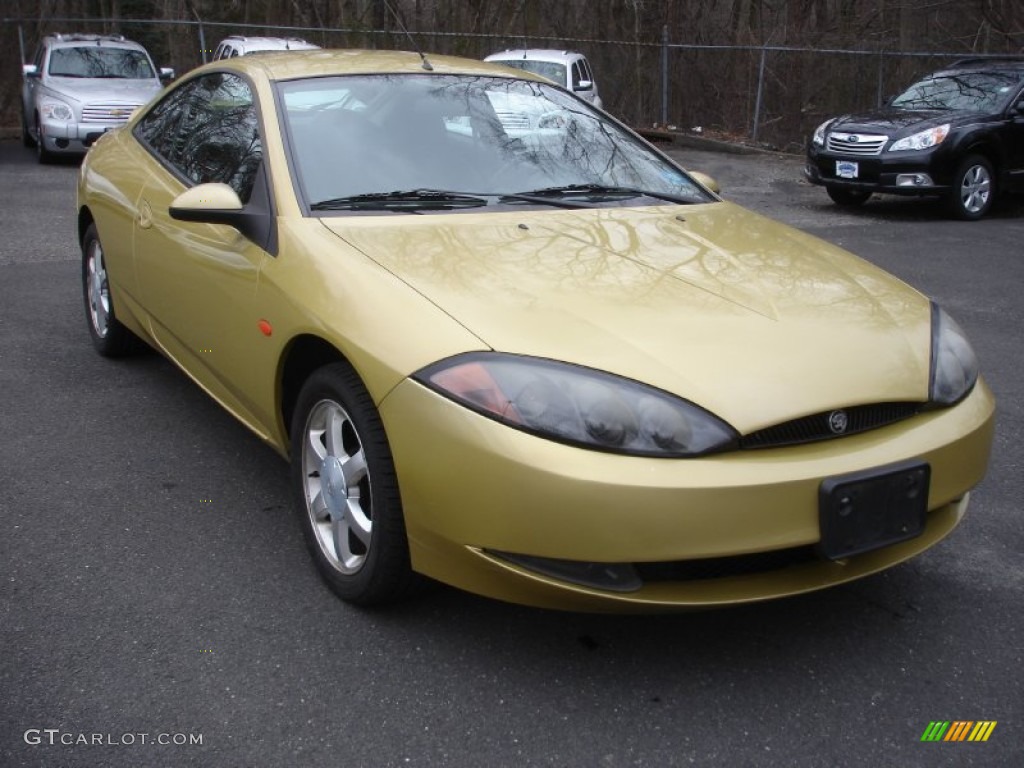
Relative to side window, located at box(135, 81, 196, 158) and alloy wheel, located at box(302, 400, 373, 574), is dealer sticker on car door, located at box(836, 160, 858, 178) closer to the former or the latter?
side window, located at box(135, 81, 196, 158)

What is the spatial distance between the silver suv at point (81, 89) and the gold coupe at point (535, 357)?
415 inches

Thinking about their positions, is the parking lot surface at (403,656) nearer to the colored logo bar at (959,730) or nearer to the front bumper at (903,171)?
the colored logo bar at (959,730)

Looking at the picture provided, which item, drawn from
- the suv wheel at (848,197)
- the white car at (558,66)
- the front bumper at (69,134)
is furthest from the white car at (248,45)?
the suv wheel at (848,197)

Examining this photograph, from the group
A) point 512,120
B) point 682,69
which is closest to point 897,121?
point 512,120

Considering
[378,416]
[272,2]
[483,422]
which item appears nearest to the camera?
[483,422]

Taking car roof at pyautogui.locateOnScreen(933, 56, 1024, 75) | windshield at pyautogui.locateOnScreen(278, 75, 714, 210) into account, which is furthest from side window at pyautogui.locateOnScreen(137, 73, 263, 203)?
car roof at pyautogui.locateOnScreen(933, 56, 1024, 75)

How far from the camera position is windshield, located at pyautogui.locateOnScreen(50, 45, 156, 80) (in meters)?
14.5

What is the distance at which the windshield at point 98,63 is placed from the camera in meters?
14.5

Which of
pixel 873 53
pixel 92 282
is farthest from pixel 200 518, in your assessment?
pixel 873 53

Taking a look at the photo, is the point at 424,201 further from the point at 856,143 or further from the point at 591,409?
the point at 856,143

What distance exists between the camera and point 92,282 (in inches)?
211

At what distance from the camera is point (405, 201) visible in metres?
3.50

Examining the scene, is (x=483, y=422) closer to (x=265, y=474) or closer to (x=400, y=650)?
(x=400, y=650)

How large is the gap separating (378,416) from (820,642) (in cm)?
133
